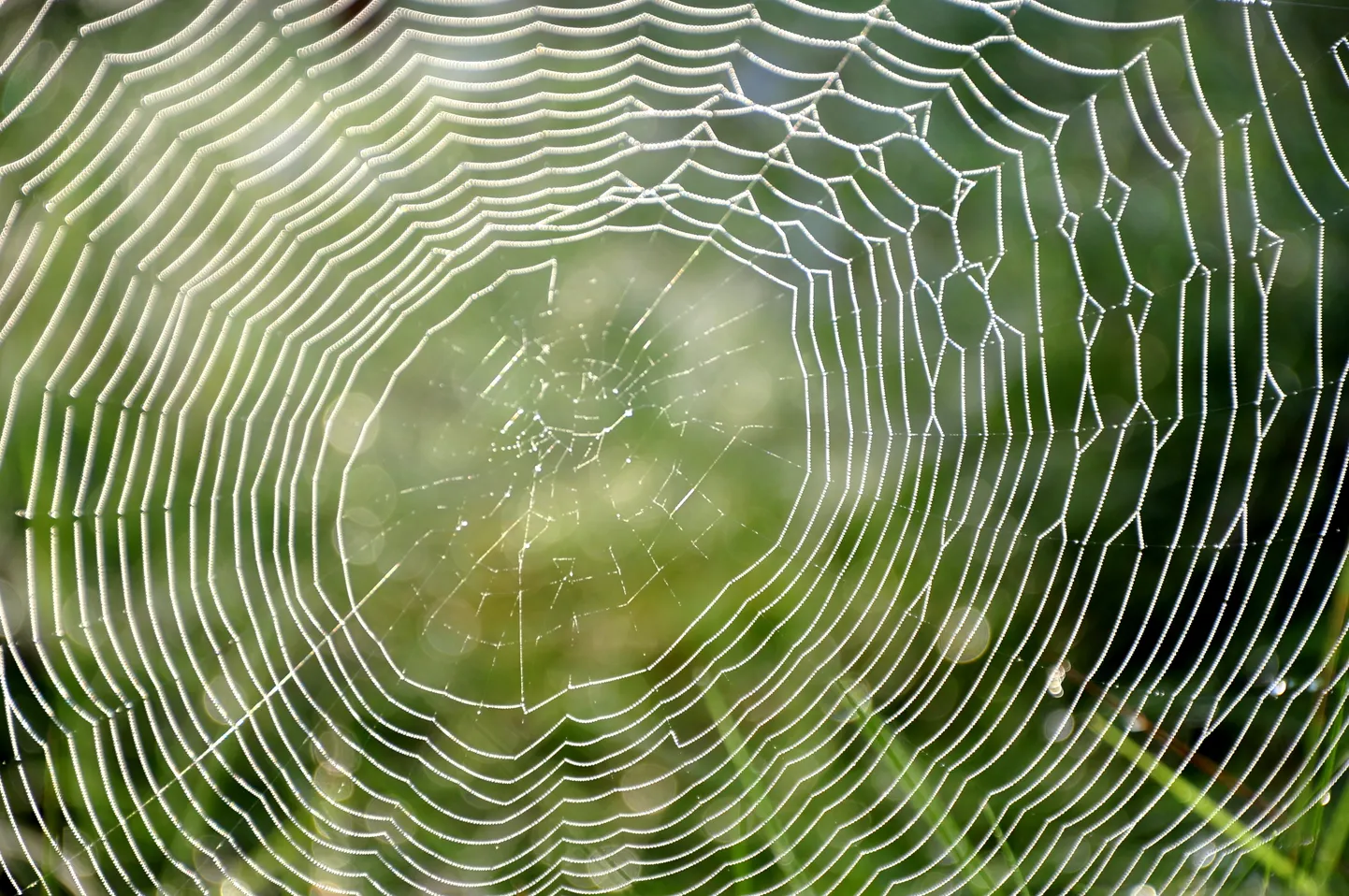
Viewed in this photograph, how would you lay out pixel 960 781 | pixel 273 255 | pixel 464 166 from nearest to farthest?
1. pixel 960 781
2. pixel 273 255
3. pixel 464 166

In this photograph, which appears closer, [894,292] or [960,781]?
[960,781]

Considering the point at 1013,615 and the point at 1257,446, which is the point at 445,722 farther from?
the point at 1257,446

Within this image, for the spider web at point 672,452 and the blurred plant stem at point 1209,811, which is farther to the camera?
the spider web at point 672,452

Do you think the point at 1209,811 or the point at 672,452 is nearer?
the point at 1209,811

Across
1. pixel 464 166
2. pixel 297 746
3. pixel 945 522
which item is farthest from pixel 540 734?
pixel 464 166
